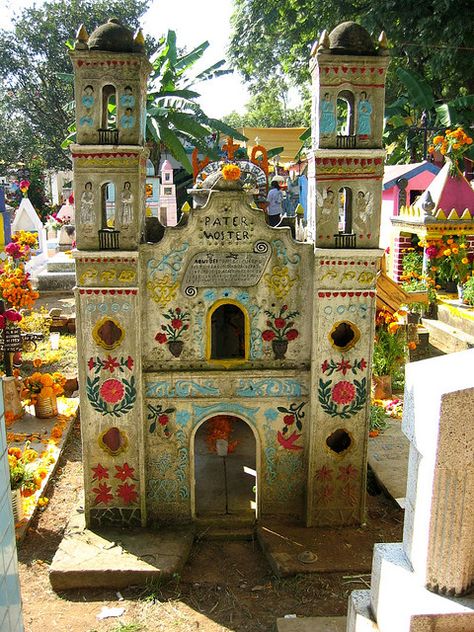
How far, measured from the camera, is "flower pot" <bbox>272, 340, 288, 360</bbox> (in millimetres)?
8148

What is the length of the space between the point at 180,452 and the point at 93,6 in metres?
33.8

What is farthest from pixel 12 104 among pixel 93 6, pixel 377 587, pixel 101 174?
pixel 377 587

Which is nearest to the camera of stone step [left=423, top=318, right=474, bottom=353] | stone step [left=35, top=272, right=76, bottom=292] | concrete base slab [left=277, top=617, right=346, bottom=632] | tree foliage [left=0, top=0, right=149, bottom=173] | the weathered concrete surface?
concrete base slab [left=277, top=617, right=346, bottom=632]

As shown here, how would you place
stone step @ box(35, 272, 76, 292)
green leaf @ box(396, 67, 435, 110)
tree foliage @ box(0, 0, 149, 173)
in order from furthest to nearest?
tree foliage @ box(0, 0, 149, 173), green leaf @ box(396, 67, 435, 110), stone step @ box(35, 272, 76, 292)

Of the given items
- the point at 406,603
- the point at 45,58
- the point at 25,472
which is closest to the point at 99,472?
the point at 25,472

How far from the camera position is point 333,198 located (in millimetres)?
7875

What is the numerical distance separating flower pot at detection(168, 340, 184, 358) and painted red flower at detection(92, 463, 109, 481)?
168 cm

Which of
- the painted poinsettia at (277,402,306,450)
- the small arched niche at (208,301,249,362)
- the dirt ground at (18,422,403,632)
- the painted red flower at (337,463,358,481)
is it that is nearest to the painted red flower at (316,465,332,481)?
the painted red flower at (337,463,358,481)

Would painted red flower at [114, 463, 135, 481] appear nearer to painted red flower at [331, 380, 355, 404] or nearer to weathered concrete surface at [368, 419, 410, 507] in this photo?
painted red flower at [331, 380, 355, 404]

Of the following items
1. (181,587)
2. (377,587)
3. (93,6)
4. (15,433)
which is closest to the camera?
(377,587)

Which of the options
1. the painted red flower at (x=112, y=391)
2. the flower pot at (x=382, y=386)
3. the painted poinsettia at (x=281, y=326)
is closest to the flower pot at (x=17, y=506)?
the painted red flower at (x=112, y=391)

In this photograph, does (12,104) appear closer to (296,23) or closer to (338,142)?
(296,23)

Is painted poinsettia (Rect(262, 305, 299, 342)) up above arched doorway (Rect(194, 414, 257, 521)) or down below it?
above

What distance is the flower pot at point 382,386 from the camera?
1260cm
